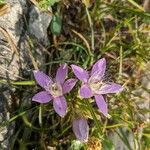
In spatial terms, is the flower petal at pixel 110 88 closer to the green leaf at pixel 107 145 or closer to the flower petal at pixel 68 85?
the flower petal at pixel 68 85

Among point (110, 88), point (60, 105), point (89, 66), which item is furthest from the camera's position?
point (89, 66)

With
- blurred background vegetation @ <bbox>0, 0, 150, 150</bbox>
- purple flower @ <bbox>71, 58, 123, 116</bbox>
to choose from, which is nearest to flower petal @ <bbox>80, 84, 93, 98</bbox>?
purple flower @ <bbox>71, 58, 123, 116</bbox>

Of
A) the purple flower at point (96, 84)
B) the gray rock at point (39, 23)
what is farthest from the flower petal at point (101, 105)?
the gray rock at point (39, 23)

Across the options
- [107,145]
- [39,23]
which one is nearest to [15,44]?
[39,23]

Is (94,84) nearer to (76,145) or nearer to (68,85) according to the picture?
(68,85)

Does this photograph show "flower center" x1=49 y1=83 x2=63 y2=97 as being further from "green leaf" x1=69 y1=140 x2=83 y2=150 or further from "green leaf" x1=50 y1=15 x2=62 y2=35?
"green leaf" x1=50 y1=15 x2=62 y2=35

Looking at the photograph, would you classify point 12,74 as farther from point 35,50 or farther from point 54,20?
point 54,20

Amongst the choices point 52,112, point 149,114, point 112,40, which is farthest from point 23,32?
A: point 149,114
